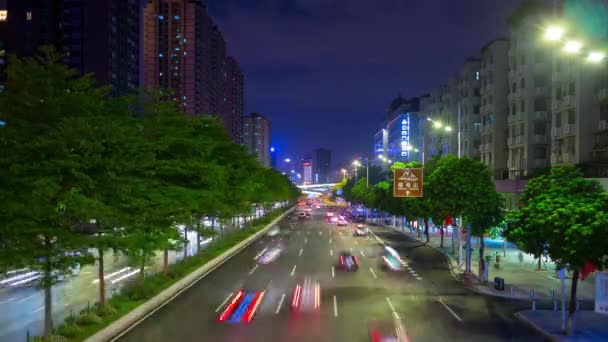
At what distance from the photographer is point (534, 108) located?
2366 inches

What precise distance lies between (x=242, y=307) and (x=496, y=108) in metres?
56.3

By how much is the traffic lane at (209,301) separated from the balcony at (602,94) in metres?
30.1

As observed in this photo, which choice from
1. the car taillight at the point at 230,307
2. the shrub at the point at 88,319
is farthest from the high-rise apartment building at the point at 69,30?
the shrub at the point at 88,319

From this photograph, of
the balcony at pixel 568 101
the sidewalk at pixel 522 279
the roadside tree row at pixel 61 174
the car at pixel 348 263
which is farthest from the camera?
the balcony at pixel 568 101

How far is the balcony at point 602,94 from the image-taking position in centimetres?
4375

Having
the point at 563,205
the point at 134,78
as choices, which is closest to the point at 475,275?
the point at 563,205

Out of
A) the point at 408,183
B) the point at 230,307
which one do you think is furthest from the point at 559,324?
the point at 408,183

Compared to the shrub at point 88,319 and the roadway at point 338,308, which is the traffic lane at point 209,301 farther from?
the shrub at point 88,319

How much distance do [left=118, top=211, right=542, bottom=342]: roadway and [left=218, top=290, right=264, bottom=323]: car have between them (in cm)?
35

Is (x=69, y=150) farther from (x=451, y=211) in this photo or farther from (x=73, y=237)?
(x=451, y=211)

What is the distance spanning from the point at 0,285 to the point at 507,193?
48236 mm

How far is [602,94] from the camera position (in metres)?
44.1

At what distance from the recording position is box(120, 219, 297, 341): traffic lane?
19680mm

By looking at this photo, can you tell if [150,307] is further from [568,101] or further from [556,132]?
[556,132]
